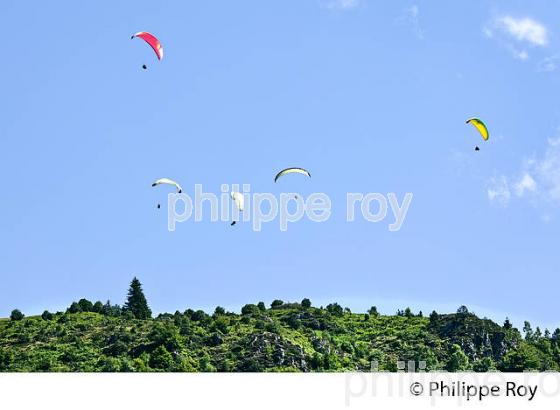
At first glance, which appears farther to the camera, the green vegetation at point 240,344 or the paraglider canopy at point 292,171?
the green vegetation at point 240,344

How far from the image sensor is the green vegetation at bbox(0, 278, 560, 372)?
16562cm

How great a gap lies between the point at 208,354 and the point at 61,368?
75.9 feet

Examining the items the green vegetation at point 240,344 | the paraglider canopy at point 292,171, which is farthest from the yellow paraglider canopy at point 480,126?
the green vegetation at point 240,344

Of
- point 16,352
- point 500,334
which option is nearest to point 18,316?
point 16,352

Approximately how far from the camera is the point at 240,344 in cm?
17588

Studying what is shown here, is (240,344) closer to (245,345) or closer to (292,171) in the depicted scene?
(245,345)

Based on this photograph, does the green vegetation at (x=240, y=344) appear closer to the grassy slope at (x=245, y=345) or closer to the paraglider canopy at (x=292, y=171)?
the grassy slope at (x=245, y=345)

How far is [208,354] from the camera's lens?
172 meters

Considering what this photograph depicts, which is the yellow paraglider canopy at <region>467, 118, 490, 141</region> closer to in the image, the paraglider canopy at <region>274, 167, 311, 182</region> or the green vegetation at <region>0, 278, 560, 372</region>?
the paraglider canopy at <region>274, 167, 311, 182</region>

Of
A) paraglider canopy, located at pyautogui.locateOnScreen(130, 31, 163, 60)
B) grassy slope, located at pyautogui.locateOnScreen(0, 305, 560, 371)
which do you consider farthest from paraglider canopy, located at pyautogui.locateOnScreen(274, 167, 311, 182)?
grassy slope, located at pyautogui.locateOnScreen(0, 305, 560, 371)

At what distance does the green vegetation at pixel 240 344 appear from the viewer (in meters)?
166

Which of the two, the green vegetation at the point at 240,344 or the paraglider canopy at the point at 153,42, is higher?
the paraglider canopy at the point at 153,42
